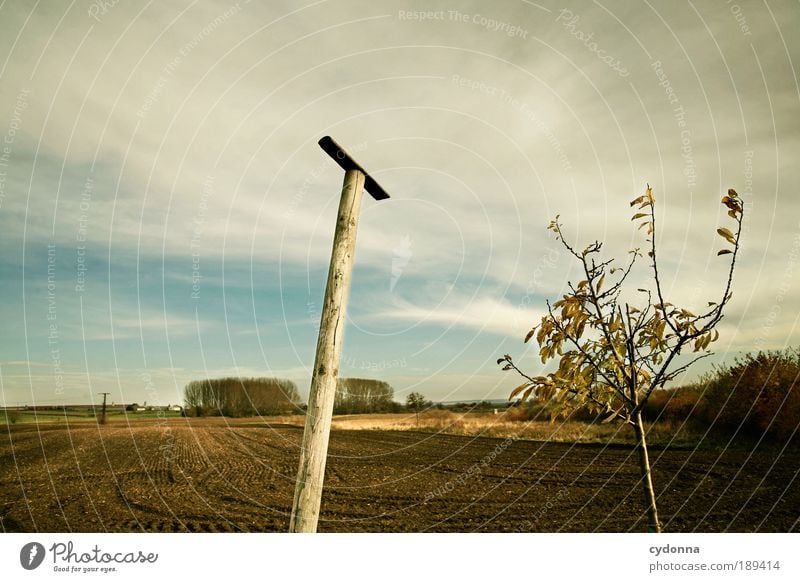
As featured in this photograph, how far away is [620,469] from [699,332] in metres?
14.2

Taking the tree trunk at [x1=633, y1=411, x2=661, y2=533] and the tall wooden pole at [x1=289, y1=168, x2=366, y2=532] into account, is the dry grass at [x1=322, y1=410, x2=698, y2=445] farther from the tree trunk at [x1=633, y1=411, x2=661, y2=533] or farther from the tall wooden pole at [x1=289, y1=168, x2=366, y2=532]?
the tall wooden pole at [x1=289, y1=168, x2=366, y2=532]

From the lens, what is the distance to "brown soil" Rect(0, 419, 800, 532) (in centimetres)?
892

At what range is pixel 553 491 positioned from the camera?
38.6 ft

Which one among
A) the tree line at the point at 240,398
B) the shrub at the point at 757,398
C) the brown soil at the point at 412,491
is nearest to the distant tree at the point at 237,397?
the tree line at the point at 240,398

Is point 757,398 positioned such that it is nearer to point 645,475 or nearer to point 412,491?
point 412,491

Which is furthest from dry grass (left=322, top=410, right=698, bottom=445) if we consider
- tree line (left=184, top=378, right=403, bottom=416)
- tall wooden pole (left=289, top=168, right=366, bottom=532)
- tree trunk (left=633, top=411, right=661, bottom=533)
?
tall wooden pole (left=289, top=168, right=366, bottom=532)

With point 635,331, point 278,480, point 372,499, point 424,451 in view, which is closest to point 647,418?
point 424,451

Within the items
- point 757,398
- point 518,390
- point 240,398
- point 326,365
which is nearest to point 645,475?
point 518,390

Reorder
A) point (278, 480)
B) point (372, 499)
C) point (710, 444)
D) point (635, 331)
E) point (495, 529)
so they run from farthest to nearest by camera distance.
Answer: point (710, 444), point (278, 480), point (372, 499), point (495, 529), point (635, 331)

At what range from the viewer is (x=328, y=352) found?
11.2ft

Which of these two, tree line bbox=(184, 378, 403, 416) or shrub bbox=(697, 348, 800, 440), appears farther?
tree line bbox=(184, 378, 403, 416)
